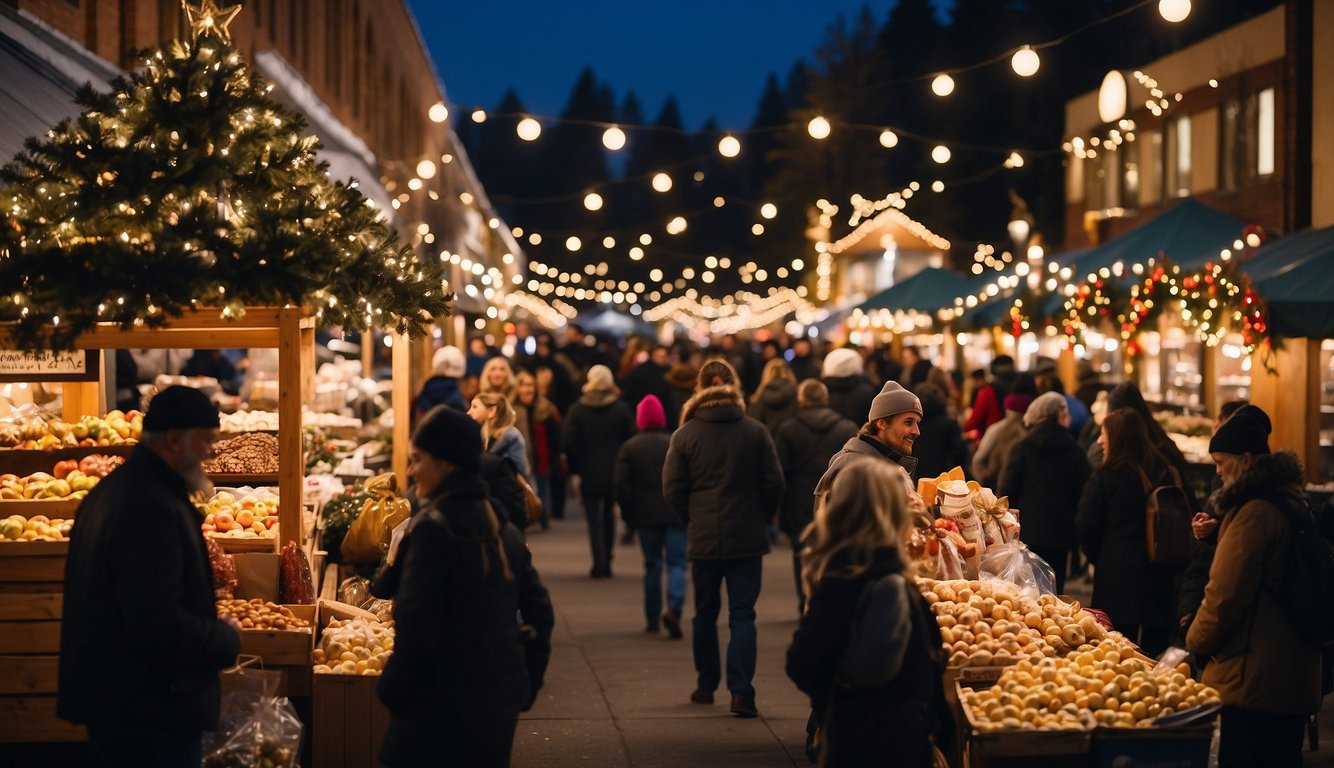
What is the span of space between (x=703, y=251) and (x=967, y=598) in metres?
114

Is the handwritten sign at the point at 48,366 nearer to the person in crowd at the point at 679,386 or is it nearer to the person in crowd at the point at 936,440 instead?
the person in crowd at the point at 679,386

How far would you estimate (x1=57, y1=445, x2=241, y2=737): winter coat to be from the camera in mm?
5023

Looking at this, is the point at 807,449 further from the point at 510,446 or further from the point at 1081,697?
the point at 1081,697

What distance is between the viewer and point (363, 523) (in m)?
9.93

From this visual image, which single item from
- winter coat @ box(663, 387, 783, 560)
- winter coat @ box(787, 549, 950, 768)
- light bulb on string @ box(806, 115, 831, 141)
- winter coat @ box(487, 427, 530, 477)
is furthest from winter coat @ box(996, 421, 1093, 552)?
light bulb on string @ box(806, 115, 831, 141)

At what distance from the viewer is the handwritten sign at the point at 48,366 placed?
28.3 ft

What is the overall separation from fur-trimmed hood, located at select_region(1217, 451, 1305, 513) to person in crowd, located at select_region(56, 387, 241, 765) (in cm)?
446

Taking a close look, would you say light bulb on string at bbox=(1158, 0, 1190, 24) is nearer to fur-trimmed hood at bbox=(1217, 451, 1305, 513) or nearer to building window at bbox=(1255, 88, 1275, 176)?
fur-trimmed hood at bbox=(1217, 451, 1305, 513)

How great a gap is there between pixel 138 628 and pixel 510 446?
6.48m

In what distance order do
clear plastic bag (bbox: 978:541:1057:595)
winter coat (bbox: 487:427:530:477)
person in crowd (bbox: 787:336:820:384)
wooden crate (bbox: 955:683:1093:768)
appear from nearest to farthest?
wooden crate (bbox: 955:683:1093:768)
clear plastic bag (bbox: 978:541:1057:595)
winter coat (bbox: 487:427:530:477)
person in crowd (bbox: 787:336:820:384)

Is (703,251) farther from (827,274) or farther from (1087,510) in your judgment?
(1087,510)

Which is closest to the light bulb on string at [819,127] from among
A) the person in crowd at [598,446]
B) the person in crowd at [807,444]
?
the person in crowd at [598,446]

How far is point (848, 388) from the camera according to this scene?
535 inches

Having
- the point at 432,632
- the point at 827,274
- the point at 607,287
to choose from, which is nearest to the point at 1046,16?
the point at 827,274
